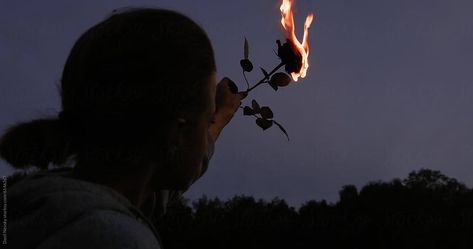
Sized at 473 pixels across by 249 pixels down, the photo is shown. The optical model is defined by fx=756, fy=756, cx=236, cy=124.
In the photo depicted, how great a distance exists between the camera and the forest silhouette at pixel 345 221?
41.7m

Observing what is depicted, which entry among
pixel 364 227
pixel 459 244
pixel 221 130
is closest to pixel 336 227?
pixel 364 227

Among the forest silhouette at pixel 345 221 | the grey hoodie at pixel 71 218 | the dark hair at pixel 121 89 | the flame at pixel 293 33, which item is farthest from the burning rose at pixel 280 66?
the forest silhouette at pixel 345 221

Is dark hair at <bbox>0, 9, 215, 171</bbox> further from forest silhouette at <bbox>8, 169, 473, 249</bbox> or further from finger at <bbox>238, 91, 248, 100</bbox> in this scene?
forest silhouette at <bbox>8, 169, 473, 249</bbox>

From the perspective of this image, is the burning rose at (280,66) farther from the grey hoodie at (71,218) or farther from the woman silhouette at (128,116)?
the grey hoodie at (71,218)

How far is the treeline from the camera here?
41.7m

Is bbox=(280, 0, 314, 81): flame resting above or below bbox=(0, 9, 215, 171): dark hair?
above

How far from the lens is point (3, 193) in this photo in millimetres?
1986

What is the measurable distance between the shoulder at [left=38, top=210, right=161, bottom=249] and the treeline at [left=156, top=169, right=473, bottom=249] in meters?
32.2

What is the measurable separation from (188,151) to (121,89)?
0.28 meters

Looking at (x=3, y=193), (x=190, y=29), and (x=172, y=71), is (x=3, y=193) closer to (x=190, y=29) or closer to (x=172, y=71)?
(x=172, y=71)

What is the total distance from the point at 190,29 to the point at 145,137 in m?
0.39

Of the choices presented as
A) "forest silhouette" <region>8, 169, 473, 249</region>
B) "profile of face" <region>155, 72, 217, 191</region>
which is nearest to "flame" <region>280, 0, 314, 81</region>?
"profile of face" <region>155, 72, 217, 191</region>

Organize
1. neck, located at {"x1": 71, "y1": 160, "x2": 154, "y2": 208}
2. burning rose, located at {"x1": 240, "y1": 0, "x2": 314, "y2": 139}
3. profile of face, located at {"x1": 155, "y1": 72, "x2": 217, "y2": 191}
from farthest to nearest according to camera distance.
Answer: burning rose, located at {"x1": 240, "y1": 0, "x2": 314, "y2": 139}
profile of face, located at {"x1": 155, "y1": 72, "x2": 217, "y2": 191}
neck, located at {"x1": 71, "y1": 160, "x2": 154, "y2": 208}

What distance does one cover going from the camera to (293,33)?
2.91 metres
